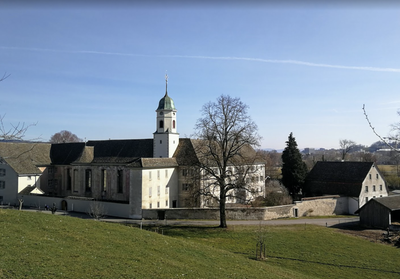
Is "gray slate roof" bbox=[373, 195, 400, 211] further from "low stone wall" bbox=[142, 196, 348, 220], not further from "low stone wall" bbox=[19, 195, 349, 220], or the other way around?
"low stone wall" bbox=[142, 196, 348, 220]

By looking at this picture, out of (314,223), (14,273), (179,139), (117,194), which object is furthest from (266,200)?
(14,273)

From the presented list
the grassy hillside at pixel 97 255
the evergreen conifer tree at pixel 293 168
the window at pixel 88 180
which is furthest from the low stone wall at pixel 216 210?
the grassy hillside at pixel 97 255

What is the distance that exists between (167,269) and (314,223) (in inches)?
1143

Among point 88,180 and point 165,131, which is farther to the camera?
point 88,180

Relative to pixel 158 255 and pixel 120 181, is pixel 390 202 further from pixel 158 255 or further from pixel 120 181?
pixel 120 181

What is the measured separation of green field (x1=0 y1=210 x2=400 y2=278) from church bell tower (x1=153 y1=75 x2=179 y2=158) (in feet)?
62.8

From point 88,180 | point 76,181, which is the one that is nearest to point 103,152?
point 88,180

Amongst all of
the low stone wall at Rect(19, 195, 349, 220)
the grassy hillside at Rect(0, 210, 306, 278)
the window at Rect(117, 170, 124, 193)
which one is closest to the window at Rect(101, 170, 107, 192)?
the window at Rect(117, 170, 124, 193)

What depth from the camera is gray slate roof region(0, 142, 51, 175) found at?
54.0 metres

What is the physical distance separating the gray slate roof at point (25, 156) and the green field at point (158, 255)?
3524cm

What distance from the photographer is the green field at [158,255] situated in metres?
13.3

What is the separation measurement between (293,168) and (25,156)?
43057 millimetres

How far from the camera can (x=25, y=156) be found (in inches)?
2216

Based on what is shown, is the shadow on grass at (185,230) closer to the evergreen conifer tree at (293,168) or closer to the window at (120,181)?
the window at (120,181)
